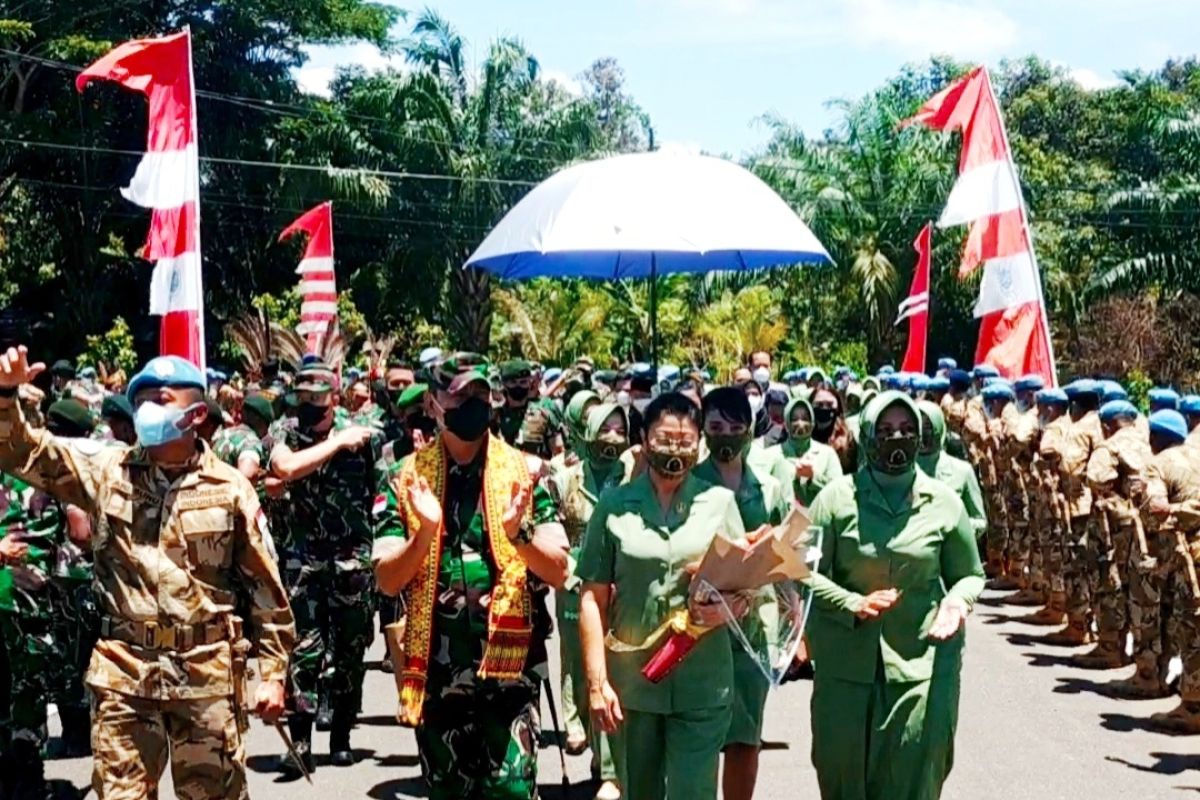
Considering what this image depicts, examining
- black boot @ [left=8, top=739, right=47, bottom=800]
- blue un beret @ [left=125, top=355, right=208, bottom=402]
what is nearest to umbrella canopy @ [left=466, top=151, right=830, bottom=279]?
blue un beret @ [left=125, top=355, right=208, bottom=402]

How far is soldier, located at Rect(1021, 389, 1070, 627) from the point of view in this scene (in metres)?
13.2

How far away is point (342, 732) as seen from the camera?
341 inches

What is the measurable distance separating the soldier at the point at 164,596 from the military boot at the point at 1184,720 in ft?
20.7

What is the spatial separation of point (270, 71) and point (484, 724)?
34.3 m

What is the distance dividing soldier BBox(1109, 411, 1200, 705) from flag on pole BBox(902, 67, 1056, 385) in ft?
11.2

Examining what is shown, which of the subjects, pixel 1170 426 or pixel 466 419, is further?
pixel 1170 426

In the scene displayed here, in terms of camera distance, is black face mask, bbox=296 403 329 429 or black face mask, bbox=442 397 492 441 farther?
black face mask, bbox=296 403 329 429

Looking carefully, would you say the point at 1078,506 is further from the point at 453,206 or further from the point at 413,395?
the point at 453,206

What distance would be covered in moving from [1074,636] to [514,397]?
5.16 metres

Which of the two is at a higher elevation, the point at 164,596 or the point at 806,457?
the point at 806,457

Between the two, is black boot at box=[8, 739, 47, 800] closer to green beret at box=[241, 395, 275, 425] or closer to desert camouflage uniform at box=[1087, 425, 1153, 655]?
green beret at box=[241, 395, 275, 425]

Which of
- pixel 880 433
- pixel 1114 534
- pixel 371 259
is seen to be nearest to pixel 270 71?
pixel 371 259

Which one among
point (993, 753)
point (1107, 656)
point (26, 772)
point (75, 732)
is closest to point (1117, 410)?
point (1107, 656)

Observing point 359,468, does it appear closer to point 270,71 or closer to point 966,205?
point 966,205
